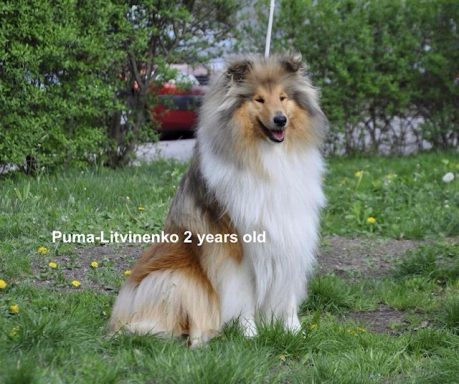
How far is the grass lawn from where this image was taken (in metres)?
3.85

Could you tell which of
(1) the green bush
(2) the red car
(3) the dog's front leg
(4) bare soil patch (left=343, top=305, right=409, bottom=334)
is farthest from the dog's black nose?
(1) the green bush

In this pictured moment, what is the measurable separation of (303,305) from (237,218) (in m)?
1.25

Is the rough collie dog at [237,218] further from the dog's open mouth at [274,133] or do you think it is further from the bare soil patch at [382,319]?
the bare soil patch at [382,319]

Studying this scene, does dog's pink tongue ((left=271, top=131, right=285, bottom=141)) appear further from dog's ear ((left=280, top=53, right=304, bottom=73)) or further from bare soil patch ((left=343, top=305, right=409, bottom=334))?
bare soil patch ((left=343, top=305, right=409, bottom=334))

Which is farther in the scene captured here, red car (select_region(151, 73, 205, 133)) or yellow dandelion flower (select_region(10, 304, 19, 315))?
red car (select_region(151, 73, 205, 133))

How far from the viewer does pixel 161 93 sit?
995 cm

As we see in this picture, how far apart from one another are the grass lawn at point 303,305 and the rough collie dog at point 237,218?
24 centimetres

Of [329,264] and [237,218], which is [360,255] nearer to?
[329,264]

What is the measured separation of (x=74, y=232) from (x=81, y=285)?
1.17 meters

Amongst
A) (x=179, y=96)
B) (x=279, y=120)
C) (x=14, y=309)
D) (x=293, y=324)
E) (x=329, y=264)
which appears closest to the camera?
(x=279, y=120)

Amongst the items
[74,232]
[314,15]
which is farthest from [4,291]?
[314,15]

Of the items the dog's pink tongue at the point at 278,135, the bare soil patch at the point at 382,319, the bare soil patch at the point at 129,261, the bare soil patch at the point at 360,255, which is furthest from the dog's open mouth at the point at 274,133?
the bare soil patch at the point at 360,255

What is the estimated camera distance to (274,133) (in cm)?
451

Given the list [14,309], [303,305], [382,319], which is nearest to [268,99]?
[303,305]
